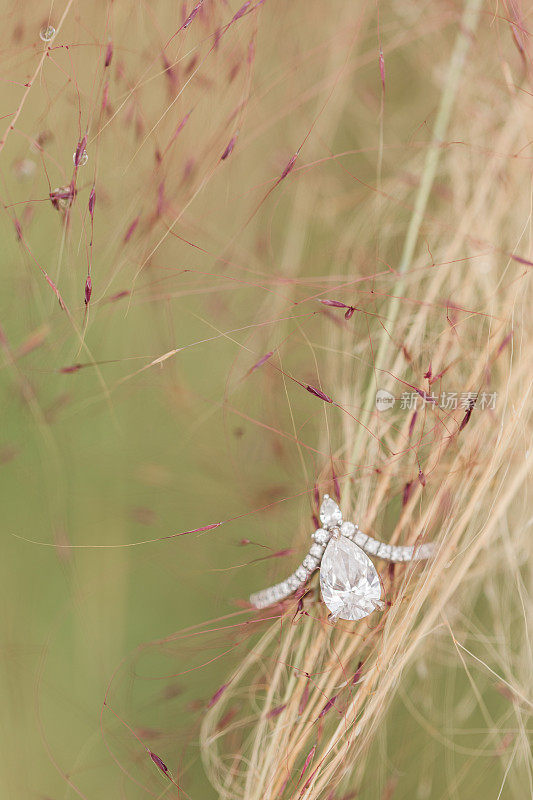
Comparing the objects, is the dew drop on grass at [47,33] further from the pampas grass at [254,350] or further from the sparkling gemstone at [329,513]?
the sparkling gemstone at [329,513]

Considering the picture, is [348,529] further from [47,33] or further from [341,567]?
[47,33]

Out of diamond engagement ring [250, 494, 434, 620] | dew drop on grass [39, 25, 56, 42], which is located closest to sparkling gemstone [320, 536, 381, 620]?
diamond engagement ring [250, 494, 434, 620]

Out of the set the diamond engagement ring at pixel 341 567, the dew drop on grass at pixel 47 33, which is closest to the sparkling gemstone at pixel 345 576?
the diamond engagement ring at pixel 341 567

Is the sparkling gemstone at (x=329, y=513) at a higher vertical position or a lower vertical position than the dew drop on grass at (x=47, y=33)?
lower

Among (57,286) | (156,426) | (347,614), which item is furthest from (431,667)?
(57,286)

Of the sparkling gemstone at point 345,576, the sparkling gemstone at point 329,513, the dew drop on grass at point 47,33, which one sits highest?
the dew drop on grass at point 47,33

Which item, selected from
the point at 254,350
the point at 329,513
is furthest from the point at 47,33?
the point at 329,513

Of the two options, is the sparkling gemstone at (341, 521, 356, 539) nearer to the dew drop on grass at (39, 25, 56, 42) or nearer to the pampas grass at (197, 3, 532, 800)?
the pampas grass at (197, 3, 532, 800)
